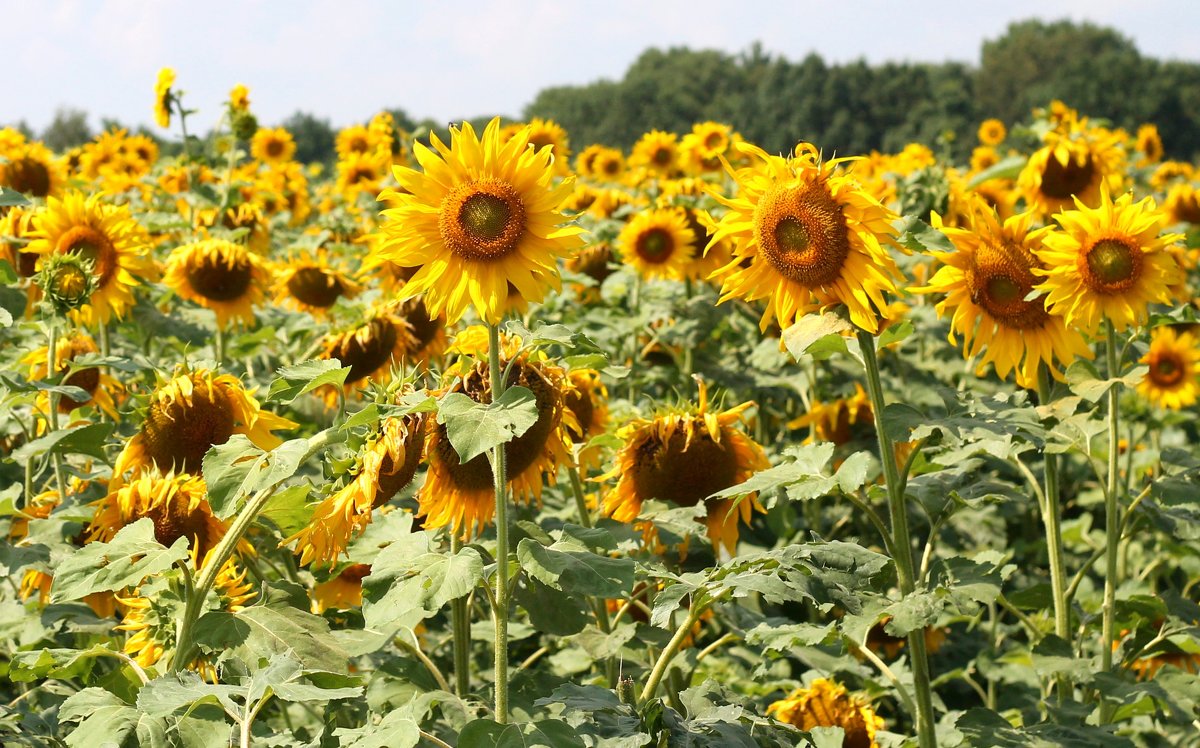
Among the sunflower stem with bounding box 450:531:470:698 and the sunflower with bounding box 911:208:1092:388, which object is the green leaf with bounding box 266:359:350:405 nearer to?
the sunflower stem with bounding box 450:531:470:698

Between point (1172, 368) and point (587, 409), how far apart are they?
345 centimetres

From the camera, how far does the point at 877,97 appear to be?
56.9 m

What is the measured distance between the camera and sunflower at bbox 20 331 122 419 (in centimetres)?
341

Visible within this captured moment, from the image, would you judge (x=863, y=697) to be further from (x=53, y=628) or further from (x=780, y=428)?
(x=780, y=428)

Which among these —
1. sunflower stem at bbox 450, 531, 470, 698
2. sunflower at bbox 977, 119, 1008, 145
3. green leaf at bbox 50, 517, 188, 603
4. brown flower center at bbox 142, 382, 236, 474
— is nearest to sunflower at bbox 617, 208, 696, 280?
brown flower center at bbox 142, 382, 236, 474

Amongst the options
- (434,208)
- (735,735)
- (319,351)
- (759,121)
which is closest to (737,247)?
(434,208)

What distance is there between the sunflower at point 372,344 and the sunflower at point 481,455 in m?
1.07

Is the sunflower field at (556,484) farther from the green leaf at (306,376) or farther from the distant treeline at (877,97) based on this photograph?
the distant treeline at (877,97)

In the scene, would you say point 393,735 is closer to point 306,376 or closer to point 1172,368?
point 306,376

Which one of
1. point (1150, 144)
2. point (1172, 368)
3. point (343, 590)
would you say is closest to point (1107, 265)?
point (343, 590)

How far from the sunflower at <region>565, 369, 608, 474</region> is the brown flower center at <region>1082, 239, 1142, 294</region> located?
4.24ft

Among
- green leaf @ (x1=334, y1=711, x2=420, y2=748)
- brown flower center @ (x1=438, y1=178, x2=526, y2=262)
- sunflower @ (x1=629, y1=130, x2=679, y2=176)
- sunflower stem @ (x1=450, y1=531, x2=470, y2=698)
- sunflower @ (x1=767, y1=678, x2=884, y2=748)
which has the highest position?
sunflower @ (x1=629, y1=130, x2=679, y2=176)

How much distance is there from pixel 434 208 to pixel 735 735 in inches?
42.5

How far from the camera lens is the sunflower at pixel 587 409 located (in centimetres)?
324
